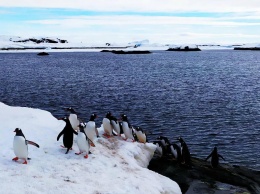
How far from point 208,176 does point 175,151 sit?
125 inches

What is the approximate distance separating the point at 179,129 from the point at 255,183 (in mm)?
11769

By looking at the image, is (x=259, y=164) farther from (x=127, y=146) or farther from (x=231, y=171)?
(x=127, y=146)

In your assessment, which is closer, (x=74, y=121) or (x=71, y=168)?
(x=71, y=168)

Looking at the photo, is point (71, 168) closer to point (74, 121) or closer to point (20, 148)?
point (20, 148)

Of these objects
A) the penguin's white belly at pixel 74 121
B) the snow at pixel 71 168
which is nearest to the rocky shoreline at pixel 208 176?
the snow at pixel 71 168

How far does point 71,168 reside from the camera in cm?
1361

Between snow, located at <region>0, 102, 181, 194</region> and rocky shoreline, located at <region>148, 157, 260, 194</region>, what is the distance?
923 mm

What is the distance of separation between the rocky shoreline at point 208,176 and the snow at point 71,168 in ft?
3.03

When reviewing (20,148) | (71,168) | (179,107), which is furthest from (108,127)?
(179,107)

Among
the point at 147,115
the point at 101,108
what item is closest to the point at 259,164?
the point at 147,115

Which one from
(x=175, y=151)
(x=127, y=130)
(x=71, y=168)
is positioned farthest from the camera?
(x=175, y=151)

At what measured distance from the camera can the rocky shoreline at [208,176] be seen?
15.9m

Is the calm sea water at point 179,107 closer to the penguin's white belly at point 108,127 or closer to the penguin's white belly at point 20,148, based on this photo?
the penguin's white belly at point 108,127

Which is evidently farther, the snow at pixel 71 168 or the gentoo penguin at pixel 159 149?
the gentoo penguin at pixel 159 149
